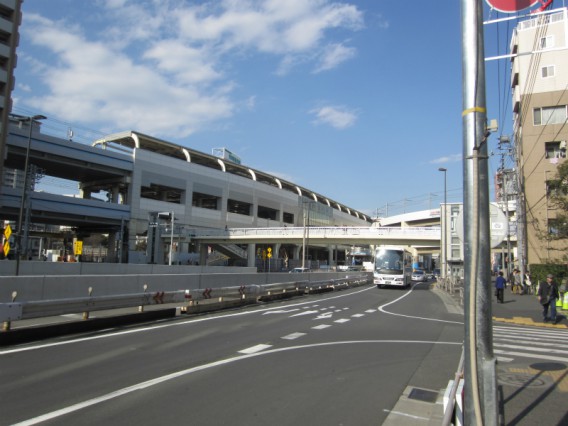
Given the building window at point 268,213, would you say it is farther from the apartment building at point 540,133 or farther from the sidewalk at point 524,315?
the sidewalk at point 524,315

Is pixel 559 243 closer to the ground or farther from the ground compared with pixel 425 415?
farther from the ground

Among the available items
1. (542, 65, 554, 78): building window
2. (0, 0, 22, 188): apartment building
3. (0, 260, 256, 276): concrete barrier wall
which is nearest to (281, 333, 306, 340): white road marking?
(0, 260, 256, 276): concrete barrier wall

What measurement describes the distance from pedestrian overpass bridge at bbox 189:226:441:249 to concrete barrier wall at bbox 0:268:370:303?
31184 mm

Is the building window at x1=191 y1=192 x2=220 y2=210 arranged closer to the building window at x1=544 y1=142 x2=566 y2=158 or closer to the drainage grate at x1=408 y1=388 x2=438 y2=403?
the building window at x1=544 y1=142 x2=566 y2=158

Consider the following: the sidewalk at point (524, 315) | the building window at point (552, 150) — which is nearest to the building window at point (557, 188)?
the sidewalk at point (524, 315)

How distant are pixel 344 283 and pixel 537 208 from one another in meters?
18.9

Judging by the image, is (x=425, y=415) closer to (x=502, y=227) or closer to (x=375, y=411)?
(x=375, y=411)

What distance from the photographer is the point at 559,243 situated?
40.1 metres

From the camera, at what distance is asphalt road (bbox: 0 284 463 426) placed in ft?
18.0

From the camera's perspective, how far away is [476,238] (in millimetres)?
3268

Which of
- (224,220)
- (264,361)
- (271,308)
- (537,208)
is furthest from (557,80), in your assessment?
(224,220)

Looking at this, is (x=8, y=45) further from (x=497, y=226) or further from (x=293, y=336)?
(x=497, y=226)

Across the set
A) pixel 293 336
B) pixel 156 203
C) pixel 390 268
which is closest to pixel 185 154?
pixel 156 203

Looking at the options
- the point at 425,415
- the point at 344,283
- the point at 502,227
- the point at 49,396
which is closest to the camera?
the point at 502,227
